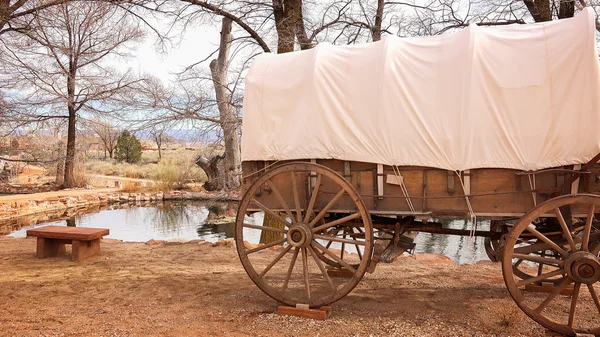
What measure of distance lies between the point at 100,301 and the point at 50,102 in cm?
1543

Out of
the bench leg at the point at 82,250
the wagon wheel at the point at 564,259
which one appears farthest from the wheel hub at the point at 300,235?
the bench leg at the point at 82,250

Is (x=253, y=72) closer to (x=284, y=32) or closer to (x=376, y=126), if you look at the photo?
(x=376, y=126)

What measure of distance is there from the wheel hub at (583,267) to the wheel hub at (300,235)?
6.46 ft

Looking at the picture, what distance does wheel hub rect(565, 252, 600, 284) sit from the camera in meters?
3.23

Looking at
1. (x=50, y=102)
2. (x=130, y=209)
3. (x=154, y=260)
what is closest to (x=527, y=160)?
(x=154, y=260)

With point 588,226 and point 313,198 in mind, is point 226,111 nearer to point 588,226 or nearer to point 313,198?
point 313,198

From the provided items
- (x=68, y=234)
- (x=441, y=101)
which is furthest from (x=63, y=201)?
(x=441, y=101)

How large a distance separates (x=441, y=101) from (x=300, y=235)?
1628 millimetres

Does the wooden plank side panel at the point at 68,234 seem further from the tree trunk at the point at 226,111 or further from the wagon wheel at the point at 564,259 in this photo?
the wagon wheel at the point at 564,259

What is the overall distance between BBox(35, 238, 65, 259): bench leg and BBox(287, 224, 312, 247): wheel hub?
4.17 meters

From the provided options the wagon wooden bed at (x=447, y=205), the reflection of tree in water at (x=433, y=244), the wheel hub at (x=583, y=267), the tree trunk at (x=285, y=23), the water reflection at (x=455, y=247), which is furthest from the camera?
the reflection of tree in water at (x=433, y=244)

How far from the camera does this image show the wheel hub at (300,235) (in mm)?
3916

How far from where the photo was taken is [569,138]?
11.1 ft

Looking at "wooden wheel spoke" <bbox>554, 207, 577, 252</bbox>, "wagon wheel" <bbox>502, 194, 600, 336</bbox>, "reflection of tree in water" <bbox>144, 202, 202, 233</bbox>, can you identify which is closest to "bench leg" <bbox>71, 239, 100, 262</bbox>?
"reflection of tree in water" <bbox>144, 202, 202, 233</bbox>
